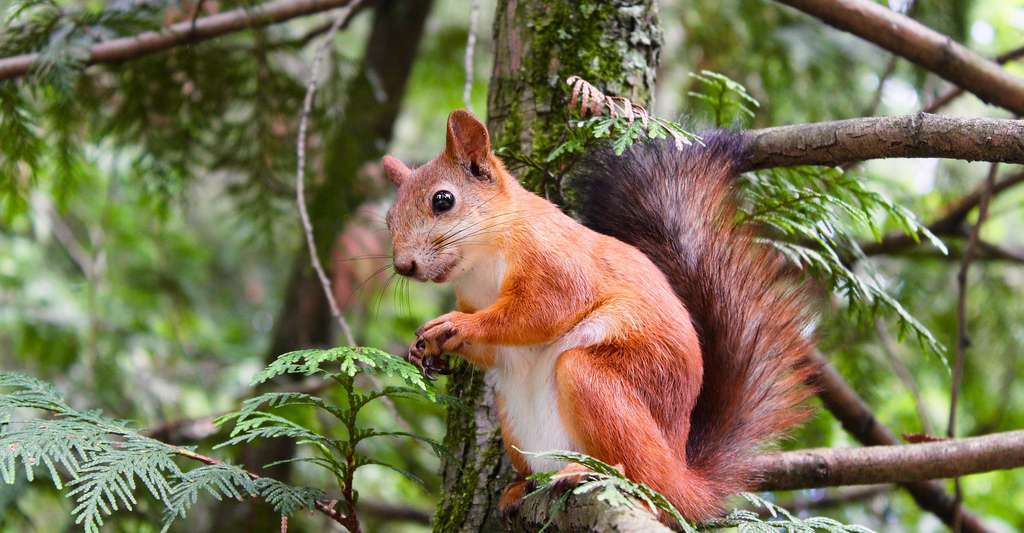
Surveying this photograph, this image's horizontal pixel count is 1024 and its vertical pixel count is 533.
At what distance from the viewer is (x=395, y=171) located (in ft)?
6.61

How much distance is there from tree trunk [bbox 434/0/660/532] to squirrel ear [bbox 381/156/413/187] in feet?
0.68

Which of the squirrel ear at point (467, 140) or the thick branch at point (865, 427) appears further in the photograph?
the thick branch at point (865, 427)

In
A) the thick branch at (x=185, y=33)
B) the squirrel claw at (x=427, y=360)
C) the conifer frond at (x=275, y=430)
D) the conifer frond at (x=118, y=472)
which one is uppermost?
the thick branch at (x=185, y=33)

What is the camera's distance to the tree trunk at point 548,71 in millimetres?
1979

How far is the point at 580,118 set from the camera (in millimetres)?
1899

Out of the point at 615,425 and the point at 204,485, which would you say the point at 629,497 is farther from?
the point at 204,485

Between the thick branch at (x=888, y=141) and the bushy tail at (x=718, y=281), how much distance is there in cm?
7

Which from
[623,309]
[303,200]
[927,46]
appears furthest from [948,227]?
[303,200]

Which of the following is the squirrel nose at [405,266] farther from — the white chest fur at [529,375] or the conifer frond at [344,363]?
the conifer frond at [344,363]

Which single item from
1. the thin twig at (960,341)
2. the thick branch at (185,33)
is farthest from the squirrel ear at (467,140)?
the thin twig at (960,341)

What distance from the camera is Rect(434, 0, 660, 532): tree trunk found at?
1.98 meters

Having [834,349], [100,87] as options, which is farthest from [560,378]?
[100,87]

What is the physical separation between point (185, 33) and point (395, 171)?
78 centimetres

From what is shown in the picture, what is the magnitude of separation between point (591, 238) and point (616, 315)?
0.58 feet
